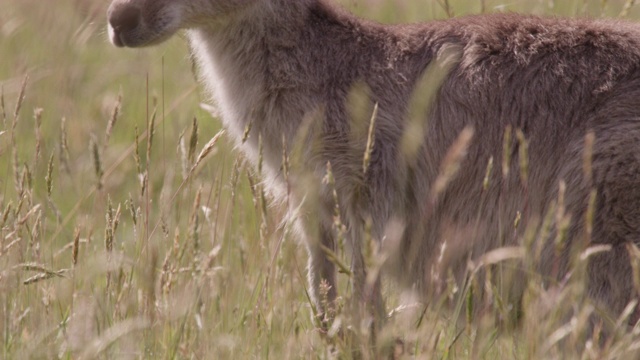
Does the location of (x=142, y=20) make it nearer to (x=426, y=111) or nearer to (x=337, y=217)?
(x=426, y=111)

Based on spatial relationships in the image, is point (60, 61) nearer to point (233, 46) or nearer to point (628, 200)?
point (233, 46)

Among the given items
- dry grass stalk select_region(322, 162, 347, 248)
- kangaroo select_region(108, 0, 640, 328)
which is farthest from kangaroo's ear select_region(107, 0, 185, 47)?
dry grass stalk select_region(322, 162, 347, 248)

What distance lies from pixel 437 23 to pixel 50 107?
3531 mm

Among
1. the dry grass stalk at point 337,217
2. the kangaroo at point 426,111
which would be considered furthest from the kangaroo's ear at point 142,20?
the dry grass stalk at point 337,217

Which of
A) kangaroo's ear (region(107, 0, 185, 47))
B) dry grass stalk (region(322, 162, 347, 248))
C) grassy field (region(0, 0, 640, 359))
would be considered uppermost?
kangaroo's ear (region(107, 0, 185, 47))

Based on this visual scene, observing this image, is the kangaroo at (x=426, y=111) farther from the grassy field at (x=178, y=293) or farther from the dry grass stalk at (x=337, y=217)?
the dry grass stalk at (x=337, y=217)

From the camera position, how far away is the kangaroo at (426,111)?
13.8ft

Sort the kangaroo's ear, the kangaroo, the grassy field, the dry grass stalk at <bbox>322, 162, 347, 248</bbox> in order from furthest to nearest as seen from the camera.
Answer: the kangaroo's ear → the kangaroo → the grassy field → the dry grass stalk at <bbox>322, 162, 347, 248</bbox>

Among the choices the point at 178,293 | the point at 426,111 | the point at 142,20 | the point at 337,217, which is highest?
the point at 142,20

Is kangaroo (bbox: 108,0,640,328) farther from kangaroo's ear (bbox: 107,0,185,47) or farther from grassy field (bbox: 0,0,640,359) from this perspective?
grassy field (bbox: 0,0,640,359)

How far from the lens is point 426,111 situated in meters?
4.44

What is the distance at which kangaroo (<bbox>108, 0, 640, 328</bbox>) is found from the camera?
13.8 ft

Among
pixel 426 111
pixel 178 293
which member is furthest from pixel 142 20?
pixel 178 293

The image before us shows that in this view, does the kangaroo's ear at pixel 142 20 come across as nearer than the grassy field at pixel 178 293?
No
